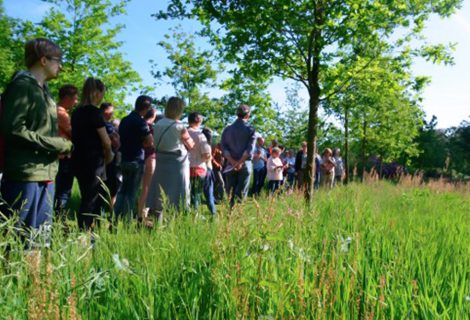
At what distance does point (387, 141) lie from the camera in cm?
2605

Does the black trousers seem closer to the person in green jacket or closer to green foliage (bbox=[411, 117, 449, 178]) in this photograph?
the person in green jacket

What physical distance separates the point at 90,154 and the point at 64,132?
477 mm

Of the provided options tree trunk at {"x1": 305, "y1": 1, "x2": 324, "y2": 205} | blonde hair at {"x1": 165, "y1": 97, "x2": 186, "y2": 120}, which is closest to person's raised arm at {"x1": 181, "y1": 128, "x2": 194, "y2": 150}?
blonde hair at {"x1": 165, "y1": 97, "x2": 186, "y2": 120}

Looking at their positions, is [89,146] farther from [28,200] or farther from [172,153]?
[28,200]

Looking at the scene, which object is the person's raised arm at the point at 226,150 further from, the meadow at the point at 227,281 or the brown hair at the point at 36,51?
the brown hair at the point at 36,51

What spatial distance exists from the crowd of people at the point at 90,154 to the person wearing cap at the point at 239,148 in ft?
0.06

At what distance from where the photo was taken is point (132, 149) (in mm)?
5961

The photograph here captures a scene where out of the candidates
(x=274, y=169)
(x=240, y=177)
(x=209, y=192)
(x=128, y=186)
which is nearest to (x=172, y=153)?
(x=128, y=186)

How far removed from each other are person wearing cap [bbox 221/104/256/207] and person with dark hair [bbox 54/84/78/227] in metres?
2.71

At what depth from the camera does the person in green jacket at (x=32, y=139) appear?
3.17 metres

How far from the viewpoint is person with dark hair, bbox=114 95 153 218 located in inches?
230

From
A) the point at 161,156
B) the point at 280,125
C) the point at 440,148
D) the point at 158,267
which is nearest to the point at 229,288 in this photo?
the point at 158,267

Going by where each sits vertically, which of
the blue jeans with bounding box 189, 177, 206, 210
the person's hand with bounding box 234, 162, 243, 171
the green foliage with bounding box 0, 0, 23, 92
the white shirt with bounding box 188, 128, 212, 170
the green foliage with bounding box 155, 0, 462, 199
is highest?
the green foliage with bounding box 0, 0, 23, 92

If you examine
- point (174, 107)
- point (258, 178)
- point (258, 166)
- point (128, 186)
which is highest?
point (174, 107)
